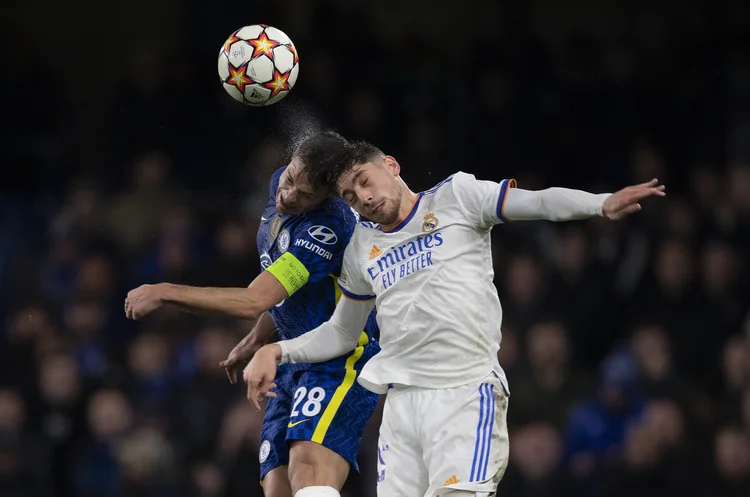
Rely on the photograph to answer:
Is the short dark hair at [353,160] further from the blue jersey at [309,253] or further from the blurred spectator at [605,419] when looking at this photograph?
the blurred spectator at [605,419]

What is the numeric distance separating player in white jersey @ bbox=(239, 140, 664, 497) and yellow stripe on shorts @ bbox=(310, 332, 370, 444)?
0.36 meters

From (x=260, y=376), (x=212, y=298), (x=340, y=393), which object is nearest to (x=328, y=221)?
(x=212, y=298)

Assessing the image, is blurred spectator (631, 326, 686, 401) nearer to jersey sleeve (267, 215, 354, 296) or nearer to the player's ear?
jersey sleeve (267, 215, 354, 296)

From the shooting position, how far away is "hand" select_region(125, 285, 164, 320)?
4946 millimetres

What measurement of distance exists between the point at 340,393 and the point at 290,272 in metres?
0.69

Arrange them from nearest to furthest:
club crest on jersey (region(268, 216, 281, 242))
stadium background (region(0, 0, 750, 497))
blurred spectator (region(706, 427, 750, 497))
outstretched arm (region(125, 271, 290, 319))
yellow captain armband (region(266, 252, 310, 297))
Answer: outstretched arm (region(125, 271, 290, 319)) < yellow captain armband (region(266, 252, 310, 297)) < club crest on jersey (region(268, 216, 281, 242)) < blurred spectator (region(706, 427, 750, 497)) < stadium background (region(0, 0, 750, 497))

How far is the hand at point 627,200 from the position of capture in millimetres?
4617

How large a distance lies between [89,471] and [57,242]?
2.50m

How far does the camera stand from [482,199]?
5109 millimetres

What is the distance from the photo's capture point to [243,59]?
5883mm

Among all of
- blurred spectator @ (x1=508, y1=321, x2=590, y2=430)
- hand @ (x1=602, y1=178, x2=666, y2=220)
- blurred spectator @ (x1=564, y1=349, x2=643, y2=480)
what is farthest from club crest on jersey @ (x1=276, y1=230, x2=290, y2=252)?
blurred spectator @ (x1=564, y1=349, x2=643, y2=480)

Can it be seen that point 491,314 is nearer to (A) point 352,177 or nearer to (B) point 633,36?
(A) point 352,177

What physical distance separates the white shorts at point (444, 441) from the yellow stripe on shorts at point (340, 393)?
0.41 m

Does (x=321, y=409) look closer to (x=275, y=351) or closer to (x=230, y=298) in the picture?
(x=275, y=351)
